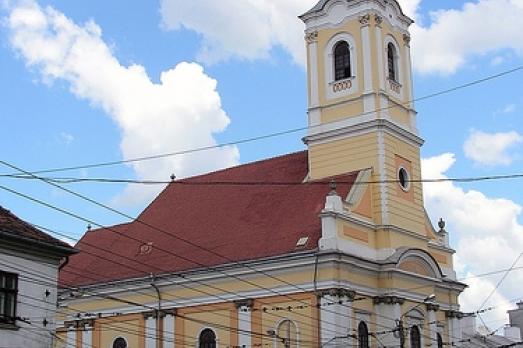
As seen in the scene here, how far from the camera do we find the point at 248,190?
154 ft

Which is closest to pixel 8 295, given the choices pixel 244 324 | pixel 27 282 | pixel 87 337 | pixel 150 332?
pixel 27 282

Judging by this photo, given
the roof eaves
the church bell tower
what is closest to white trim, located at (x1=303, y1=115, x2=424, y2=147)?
the church bell tower

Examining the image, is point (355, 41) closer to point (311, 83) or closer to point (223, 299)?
point (311, 83)

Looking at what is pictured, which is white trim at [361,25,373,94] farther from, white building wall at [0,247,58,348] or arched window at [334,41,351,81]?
white building wall at [0,247,58,348]

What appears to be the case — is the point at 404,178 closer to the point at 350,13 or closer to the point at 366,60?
the point at 366,60

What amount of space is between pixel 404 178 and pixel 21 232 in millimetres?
22725

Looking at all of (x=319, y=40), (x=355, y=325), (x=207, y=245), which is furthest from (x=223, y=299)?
(x=319, y=40)

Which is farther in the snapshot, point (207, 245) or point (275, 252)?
point (207, 245)

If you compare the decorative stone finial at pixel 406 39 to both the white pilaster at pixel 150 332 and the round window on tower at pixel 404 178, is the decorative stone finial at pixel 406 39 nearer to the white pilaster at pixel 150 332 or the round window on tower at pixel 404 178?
the round window on tower at pixel 404 178

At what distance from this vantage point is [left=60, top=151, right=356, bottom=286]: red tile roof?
42.7 metres

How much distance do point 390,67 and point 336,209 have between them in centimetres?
938

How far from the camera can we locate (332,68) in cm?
4575

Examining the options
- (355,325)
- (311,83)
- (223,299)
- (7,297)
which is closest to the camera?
(7,297)

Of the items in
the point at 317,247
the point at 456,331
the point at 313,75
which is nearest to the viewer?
the point at 317,247
